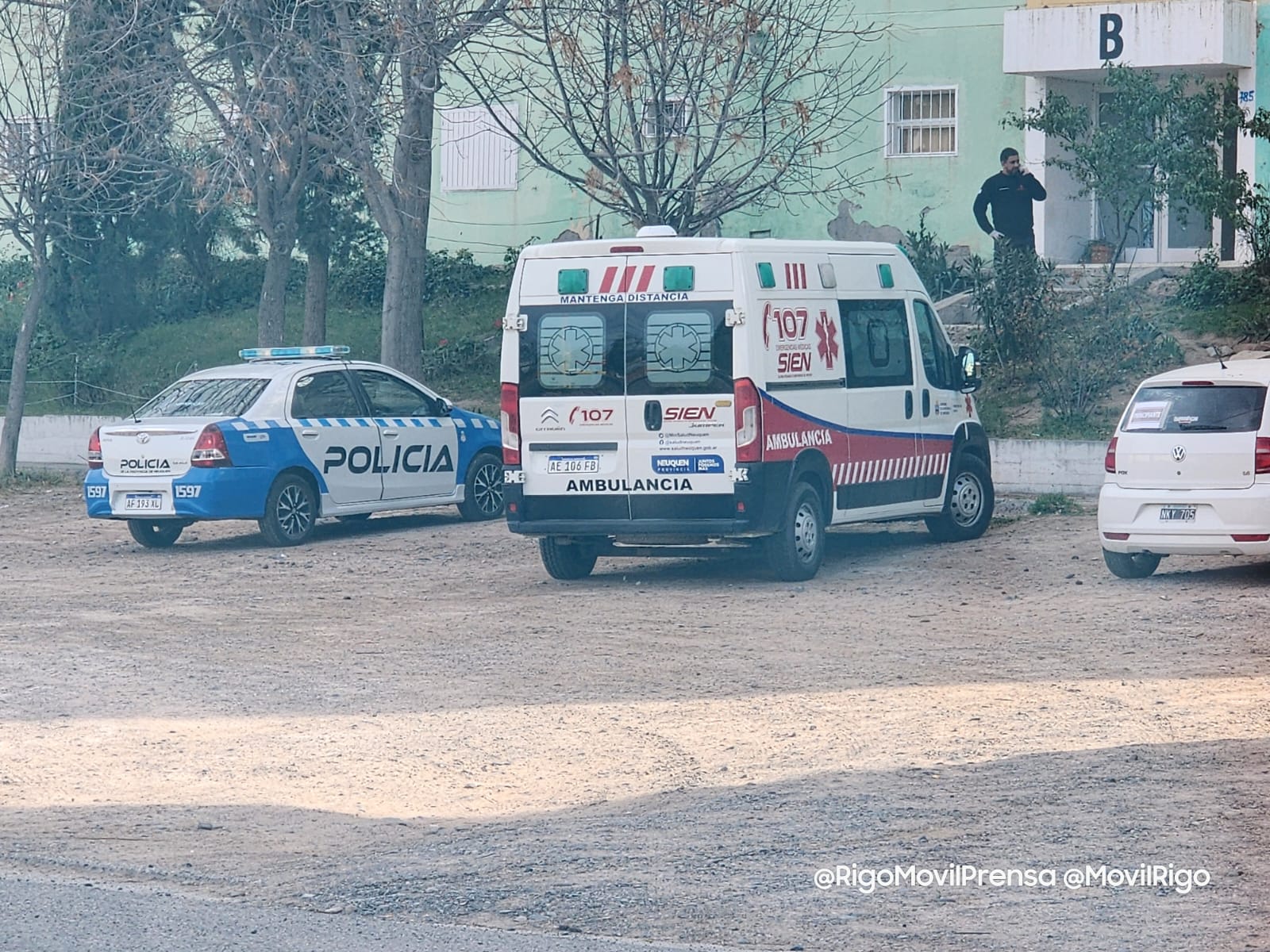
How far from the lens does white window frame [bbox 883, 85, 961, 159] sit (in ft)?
90.9

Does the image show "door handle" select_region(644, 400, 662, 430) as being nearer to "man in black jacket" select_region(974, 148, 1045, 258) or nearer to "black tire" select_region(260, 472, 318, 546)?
"black tire" select_region(260, 472, 318, 546)

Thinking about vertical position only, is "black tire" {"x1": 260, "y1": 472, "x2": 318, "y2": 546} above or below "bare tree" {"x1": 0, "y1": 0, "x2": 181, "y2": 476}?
below

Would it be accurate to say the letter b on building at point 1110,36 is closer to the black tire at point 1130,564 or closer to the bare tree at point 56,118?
the bare tree at point 56,118

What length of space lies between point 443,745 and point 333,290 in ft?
75.6

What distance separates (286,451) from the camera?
16938 mm

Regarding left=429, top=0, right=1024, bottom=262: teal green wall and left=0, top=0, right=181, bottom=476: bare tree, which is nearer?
left=0, top=0, right=181, bottom=476: bare tree

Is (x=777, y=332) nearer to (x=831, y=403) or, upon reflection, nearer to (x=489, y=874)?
(x=831, y=403)

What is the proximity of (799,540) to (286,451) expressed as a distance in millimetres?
4937

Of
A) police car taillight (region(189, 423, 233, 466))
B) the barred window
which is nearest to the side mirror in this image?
police car taillight (region(189, 423, 233, 466))

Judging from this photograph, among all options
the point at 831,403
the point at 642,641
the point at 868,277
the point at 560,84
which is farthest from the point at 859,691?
the point at 560,84

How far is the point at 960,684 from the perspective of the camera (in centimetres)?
1031

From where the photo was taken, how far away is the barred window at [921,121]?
91.2 feet

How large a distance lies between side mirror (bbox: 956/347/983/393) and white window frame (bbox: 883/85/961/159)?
11999mm

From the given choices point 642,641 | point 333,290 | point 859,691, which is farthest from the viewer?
point 333,290
